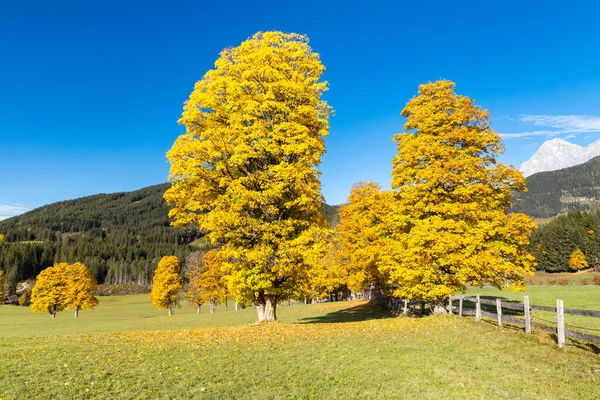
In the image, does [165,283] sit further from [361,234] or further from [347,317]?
[361,234]

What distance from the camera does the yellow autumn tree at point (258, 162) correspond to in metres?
18.1

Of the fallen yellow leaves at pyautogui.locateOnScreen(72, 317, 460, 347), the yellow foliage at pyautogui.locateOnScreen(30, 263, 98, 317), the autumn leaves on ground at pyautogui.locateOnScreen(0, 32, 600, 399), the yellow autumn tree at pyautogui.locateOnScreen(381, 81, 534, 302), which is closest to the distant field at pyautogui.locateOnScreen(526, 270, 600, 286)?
the yellow autumn tree at pyautogui.locateOnScreen(381, 81, 534, 302)

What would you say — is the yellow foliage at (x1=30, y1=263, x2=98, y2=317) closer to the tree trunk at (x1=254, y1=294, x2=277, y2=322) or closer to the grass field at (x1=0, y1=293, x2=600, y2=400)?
the grass field at (x1=0, y1=293, x2=600, y2=400)

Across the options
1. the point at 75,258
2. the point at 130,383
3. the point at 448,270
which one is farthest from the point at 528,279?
the point at 75,258

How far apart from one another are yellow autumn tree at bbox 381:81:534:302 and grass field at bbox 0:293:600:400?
191 inches

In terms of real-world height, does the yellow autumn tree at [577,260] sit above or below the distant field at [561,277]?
above

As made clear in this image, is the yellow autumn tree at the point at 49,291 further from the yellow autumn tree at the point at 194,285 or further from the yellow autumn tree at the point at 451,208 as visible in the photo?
the yellow autumn tree at the point at 451,208

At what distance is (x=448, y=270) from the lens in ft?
71.8

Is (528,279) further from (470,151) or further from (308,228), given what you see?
(308,228)

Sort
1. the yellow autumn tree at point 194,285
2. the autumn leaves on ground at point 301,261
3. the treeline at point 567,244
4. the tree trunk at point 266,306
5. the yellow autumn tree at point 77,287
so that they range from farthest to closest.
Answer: the treeline at point 567,244, the yellow autumn tree at point 194,285, the yellow autumn tree at point 77,287, the tree trunk at point 266,306, the autumn leaves on ground at point 301,261

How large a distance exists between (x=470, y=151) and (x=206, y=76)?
16690 mm

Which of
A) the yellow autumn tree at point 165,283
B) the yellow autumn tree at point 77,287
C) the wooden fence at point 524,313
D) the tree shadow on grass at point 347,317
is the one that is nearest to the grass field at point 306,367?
the wooden fence at point 524,313

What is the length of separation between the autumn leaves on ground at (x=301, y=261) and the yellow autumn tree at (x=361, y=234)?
12.1m

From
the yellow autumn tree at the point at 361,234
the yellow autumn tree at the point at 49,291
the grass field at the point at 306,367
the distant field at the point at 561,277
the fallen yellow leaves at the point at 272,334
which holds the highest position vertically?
the yellow autumn tree at the point at 361,234
